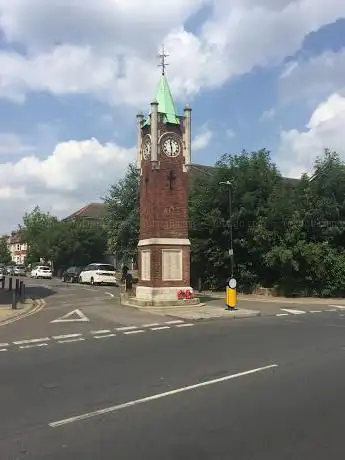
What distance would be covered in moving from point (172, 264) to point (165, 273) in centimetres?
54

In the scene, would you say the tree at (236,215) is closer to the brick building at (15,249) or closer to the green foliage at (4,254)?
the green foliage at (4,254)

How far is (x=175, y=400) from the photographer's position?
7426mm

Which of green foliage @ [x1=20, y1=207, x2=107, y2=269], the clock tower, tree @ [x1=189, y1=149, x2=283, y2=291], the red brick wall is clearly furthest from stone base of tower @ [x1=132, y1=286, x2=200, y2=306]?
green foliage @ [x1=20, y1=207, x2=107, y2=269]

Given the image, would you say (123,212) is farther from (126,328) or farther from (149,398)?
(149,398)

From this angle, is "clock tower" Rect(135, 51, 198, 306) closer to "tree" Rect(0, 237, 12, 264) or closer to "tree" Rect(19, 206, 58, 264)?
"tree" Rect(19, 206, 58, 264)

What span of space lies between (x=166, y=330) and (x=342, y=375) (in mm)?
7738

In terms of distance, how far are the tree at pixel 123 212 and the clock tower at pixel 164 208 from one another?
16425 millimetres

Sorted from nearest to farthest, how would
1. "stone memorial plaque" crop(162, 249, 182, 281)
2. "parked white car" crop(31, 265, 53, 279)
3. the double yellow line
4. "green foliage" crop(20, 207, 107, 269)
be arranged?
the double yellow line
"stone memorial plaque" crop(162, 249, 182, 281)
"green foliage" crop(20, 207, 107, 269)
"parked white car" crop(31, 265, 53, 279)

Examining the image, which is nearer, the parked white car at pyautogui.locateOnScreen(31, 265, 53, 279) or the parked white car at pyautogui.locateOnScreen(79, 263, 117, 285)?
the parked white car at pyautogui.locateOnScreen(79, 263, 117, 285)

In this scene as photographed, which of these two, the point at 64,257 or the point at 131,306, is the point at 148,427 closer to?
the point at 131,306

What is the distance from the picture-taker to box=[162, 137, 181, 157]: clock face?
25781 mm

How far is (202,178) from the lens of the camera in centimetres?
3797

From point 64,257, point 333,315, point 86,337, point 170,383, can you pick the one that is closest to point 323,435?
point 170,383

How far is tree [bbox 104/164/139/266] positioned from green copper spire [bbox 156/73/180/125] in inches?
656
